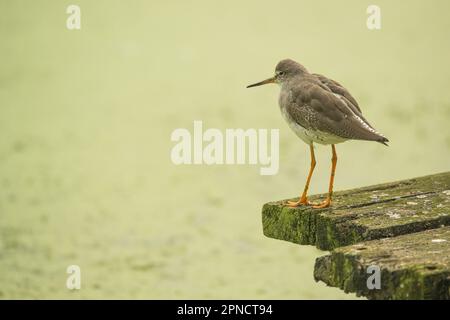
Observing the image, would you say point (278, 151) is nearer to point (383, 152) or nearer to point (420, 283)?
point (383, 152)

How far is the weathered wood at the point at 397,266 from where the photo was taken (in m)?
1.57

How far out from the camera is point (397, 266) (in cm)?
164

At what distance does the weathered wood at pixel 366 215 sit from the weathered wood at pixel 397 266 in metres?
0.07

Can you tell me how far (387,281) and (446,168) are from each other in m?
3.90

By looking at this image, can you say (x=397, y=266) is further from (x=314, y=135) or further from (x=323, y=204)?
(x=314, y=135)

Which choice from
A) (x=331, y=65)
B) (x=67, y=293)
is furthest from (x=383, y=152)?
(x=67, y=293)

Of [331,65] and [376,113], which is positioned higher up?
[331,65]

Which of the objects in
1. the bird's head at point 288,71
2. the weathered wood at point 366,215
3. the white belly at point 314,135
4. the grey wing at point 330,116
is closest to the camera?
the weathered wood at point 366,215

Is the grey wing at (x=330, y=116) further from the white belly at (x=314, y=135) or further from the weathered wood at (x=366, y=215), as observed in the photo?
the weathered wood at (x=366, y=215)

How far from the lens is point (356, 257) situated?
5.65ft

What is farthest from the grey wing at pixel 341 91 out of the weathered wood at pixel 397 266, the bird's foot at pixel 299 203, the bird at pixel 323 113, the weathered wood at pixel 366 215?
the weathered wood at pixel 397 266

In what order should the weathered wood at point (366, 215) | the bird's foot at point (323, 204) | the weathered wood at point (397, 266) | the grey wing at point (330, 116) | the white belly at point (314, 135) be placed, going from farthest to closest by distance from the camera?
1. the white belly at point (314, 135)
2. the grey wing at point (330, 116)
3. the bird's foot at point (323, 204)
4. the weathered wood at point (366, 215)
5. the weathered wood at point (397, 266)

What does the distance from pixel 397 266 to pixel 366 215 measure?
436 mm

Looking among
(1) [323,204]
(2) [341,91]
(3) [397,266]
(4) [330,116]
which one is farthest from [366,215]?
(2) [341,91]
